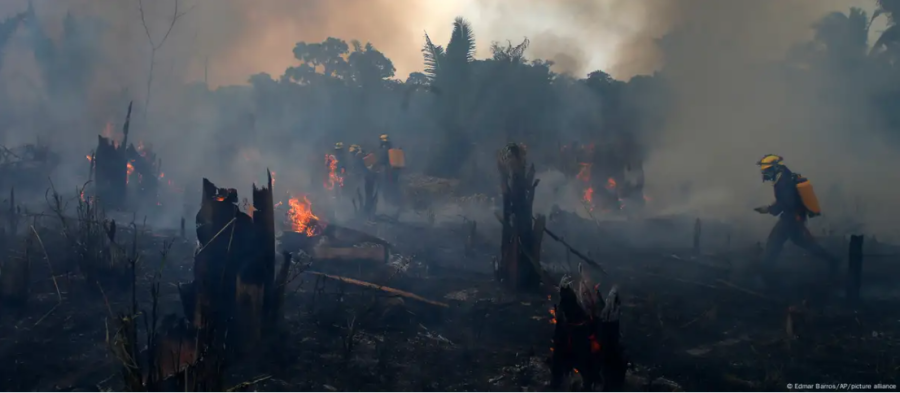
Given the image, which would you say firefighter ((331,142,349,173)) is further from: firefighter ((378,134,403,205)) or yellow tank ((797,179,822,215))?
yellow tank ((797,179,822,215))

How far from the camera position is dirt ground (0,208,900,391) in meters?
5.70

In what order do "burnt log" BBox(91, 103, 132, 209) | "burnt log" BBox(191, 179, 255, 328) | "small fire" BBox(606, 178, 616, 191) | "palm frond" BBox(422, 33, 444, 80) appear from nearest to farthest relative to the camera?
1. "burnt log" BBox(191, 179, 255, 328)
2. "burnt log" BBox(91, 103, 132, 209)
3. "small fire" BBox(606, 178, 616, 191)
4. "palm frond" BBox(422, 33, 444, 80)

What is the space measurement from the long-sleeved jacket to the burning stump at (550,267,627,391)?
659 centimetres

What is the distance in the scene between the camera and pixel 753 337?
23.1 ft

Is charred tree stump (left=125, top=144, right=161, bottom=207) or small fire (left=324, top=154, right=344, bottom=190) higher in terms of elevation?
small fire (left=324, top=154, right=344, bottom=190)

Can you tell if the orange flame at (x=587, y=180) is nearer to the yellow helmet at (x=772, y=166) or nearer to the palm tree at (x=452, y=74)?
the palm tree at (x=452, y=74)

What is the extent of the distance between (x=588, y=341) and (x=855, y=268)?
572 cm

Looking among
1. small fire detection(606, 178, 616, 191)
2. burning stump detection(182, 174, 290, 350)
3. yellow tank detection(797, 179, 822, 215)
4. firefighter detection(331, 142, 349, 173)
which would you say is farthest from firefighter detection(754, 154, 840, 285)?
firefighter detection(331, 142, 349, 173)

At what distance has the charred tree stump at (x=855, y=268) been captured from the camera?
8219 millimetres

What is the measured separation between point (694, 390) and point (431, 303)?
3669 mm

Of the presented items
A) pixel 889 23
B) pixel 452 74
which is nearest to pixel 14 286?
pixel 452 74

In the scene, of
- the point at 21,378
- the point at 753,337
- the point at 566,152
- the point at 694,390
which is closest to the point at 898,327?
the point at 753,337

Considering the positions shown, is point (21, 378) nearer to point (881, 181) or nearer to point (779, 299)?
point (779, 299)

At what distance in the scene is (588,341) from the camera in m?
5.16
